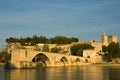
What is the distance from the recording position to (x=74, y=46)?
293 ft

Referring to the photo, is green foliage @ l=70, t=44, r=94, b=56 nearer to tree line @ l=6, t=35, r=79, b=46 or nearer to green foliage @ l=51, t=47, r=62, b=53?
green foliage @ l=51, t=47, r=62, b=53

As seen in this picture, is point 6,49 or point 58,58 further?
point 6,49

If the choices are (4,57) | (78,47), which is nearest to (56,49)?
(78,47)

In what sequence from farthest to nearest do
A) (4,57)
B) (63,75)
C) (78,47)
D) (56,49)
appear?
(56,49), (78,47), (4,57), (63,75)

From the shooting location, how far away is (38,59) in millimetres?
73500

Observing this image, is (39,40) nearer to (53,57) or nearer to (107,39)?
(107,39)

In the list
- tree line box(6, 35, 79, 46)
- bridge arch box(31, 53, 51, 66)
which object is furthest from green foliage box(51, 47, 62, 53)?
bridge arch box(31, 53, 51, 66)

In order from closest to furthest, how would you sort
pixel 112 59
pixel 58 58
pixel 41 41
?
pixel 58 58 → pixel 112 59 → pixel 41 41

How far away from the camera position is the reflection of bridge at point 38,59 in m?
60.2

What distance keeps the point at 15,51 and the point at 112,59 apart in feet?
97.5

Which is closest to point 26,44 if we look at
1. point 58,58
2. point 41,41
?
point 41,41

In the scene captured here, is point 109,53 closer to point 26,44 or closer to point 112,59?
point 112,59

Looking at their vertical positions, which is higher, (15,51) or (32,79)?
(15,51)

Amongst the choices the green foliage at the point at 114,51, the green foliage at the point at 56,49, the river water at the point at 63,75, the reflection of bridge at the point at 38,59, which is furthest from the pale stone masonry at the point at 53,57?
the river water at the point at 63,75
